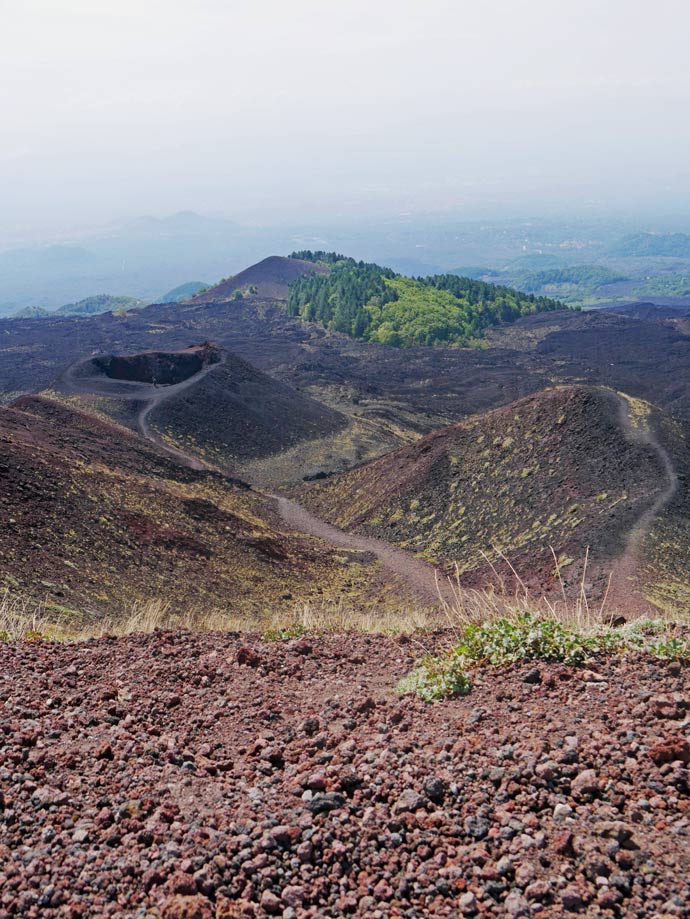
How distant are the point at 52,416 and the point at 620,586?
96.4ft

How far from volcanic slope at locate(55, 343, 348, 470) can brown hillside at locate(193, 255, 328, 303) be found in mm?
75402

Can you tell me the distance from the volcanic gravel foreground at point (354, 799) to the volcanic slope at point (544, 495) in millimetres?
12598

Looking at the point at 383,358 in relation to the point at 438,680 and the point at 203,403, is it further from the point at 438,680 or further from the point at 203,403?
the point at 438,680

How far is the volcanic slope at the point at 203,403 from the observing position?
152 feet

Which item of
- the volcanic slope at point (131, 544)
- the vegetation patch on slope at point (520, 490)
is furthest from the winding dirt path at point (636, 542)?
the volcanic slope at point (131, 544)

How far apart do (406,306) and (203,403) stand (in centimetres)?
5973

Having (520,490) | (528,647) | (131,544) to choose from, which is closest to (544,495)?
(520,490)

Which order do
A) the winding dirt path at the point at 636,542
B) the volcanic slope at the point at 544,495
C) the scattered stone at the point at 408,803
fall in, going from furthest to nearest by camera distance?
the volcanic slope at the point at 544,495
the winding dirt path at the point at 636,542
the scattered stone at the point at 408,803

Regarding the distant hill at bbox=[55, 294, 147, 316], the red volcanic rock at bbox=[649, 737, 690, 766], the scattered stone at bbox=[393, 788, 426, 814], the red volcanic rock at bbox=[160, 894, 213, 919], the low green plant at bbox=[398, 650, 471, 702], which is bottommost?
the low green plant at bbox=[398, 650, 471, 702]

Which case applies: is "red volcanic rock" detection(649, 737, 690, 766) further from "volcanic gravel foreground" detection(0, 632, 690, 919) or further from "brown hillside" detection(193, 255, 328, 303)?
"brown hillside" detection(193, 255, 328, 303)

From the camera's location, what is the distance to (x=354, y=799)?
154 inches

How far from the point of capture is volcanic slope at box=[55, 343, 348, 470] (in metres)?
46.2

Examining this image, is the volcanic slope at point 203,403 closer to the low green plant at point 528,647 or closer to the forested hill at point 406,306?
the low green plant at point 528,647

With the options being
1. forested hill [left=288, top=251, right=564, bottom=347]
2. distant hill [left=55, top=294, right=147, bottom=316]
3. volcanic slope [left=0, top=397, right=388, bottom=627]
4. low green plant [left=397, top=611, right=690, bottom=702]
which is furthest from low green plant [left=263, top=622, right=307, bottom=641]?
distant hill [left=55, top=294, right=147, bottom=316]
